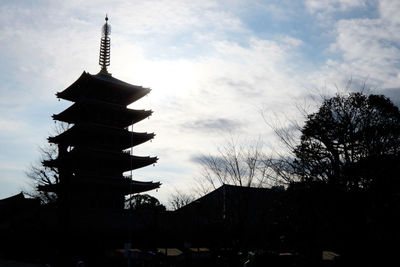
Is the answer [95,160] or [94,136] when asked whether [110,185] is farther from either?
[94,136]

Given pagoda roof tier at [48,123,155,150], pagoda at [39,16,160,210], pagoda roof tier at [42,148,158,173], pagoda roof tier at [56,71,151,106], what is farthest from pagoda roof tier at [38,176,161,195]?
pagoda roof tier at [56,71,151,106]

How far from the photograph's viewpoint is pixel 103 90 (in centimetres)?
3475

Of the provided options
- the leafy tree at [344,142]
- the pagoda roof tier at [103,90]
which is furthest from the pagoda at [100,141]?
the leafy tree at [344,142]

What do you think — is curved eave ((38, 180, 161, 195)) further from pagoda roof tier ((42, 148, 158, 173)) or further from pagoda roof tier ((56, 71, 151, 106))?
pagoda roof tier ((56, 71, 151, 106))

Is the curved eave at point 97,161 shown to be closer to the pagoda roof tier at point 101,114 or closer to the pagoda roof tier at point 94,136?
the pagoda roof tier at point 94,136

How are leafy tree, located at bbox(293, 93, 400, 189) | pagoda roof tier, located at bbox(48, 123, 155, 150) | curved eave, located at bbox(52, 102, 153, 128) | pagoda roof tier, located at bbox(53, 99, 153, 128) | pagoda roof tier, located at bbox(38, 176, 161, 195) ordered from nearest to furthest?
1. leafy tree, located at bbox(293, 93, 400, 189)
2. pagoda roof tier, located at bbox(38, 176, 161, 195)
3. pagoda roof tier, located at bbox(48, 123, 155, 150)
4. pagoda roof tier, located at bbox(53, 99, 153, 128)
5. curved eave, located at bbox(52, 102, 153, 128)

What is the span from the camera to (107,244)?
27172 mm

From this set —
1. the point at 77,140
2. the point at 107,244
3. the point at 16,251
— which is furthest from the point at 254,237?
the point at 16,251

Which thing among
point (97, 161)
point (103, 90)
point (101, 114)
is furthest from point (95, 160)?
point (103, 90)

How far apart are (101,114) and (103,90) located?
7.08 feet

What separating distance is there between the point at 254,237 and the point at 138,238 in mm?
10249

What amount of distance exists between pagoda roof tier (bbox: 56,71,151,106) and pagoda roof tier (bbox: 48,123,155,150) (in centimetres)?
287

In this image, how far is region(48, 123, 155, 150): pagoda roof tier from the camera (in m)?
32.5

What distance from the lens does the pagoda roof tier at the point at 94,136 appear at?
1278 inches
